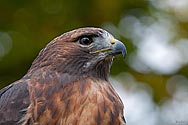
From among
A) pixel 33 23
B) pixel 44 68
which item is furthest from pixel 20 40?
pixel 44 68

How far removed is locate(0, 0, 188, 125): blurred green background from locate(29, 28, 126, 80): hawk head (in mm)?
2817

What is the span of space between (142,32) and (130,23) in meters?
0.18

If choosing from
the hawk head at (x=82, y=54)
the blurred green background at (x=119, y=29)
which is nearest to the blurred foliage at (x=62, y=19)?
the blurred green background at (x=119, y=29)

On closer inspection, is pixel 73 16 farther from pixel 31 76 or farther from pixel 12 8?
pixel 31 76

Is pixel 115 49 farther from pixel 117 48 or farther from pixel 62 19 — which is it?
pixel 62 19

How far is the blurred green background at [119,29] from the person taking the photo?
396 inches

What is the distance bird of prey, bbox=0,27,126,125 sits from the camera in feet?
21.6

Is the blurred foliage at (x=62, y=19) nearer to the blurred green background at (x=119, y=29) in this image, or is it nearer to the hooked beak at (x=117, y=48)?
the blurred green background at (x=119, y=29)

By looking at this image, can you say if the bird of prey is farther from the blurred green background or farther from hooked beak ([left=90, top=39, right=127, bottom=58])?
the blurred green background

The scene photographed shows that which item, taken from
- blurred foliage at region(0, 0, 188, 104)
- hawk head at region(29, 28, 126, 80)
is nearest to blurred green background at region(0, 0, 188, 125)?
blurred foliage at region(0, 0, 188, 104)

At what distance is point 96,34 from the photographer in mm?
7035

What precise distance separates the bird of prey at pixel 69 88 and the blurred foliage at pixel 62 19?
2.91 m

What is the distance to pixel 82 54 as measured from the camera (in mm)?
7078

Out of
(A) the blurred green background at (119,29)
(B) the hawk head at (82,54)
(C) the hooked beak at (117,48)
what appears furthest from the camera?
(A) the blurred green background at (119,29)
